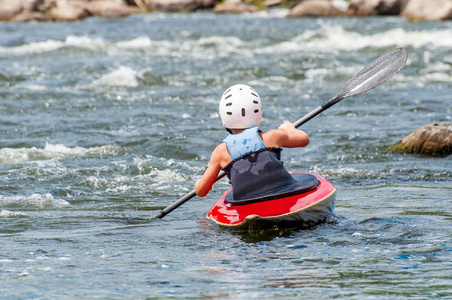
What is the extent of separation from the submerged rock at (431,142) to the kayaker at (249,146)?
3873 mm

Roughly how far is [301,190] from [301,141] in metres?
0.34

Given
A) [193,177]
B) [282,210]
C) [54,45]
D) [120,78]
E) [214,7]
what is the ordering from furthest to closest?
1. [214,7]
2. [54,45]
3. [120,78]
4. [193,177]
5. [282,210]

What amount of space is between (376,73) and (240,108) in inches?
83.1

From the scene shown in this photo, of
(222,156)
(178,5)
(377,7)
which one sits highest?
(178,5)

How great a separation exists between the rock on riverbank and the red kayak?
25.0 metres

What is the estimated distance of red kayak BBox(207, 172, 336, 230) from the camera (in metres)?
5.56

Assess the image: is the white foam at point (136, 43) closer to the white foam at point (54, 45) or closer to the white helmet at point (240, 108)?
the white foam at point (54, 45)

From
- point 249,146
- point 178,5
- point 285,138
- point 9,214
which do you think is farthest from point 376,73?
point 178,5

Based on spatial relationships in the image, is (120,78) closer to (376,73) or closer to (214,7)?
(376,73)

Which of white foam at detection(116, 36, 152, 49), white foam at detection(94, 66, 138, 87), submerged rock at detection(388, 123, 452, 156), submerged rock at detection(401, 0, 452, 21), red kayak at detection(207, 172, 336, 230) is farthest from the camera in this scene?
submerged rock at detection(401, 0, 452, 21)

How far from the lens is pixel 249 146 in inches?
218

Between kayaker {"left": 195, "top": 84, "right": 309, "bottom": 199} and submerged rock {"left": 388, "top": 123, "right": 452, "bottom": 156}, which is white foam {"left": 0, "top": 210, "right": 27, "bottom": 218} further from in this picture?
submerged rock {"left": 388, "top": 123, "right": 452, "bottom": 156}

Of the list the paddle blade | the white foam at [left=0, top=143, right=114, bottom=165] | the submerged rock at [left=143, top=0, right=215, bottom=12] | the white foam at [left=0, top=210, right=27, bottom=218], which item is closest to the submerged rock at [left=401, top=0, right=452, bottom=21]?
the submerged rock at [left=143, top=0, right=215, bottom=12]

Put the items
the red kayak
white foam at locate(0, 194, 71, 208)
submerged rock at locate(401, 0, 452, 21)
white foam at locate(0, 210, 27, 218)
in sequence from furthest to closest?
submerged rock at locate(401, 0, 452, 21)
white foam at locate(0, 194, 71, 208)
white foam at locate(0, 210, 27, 218)
the red kayak
